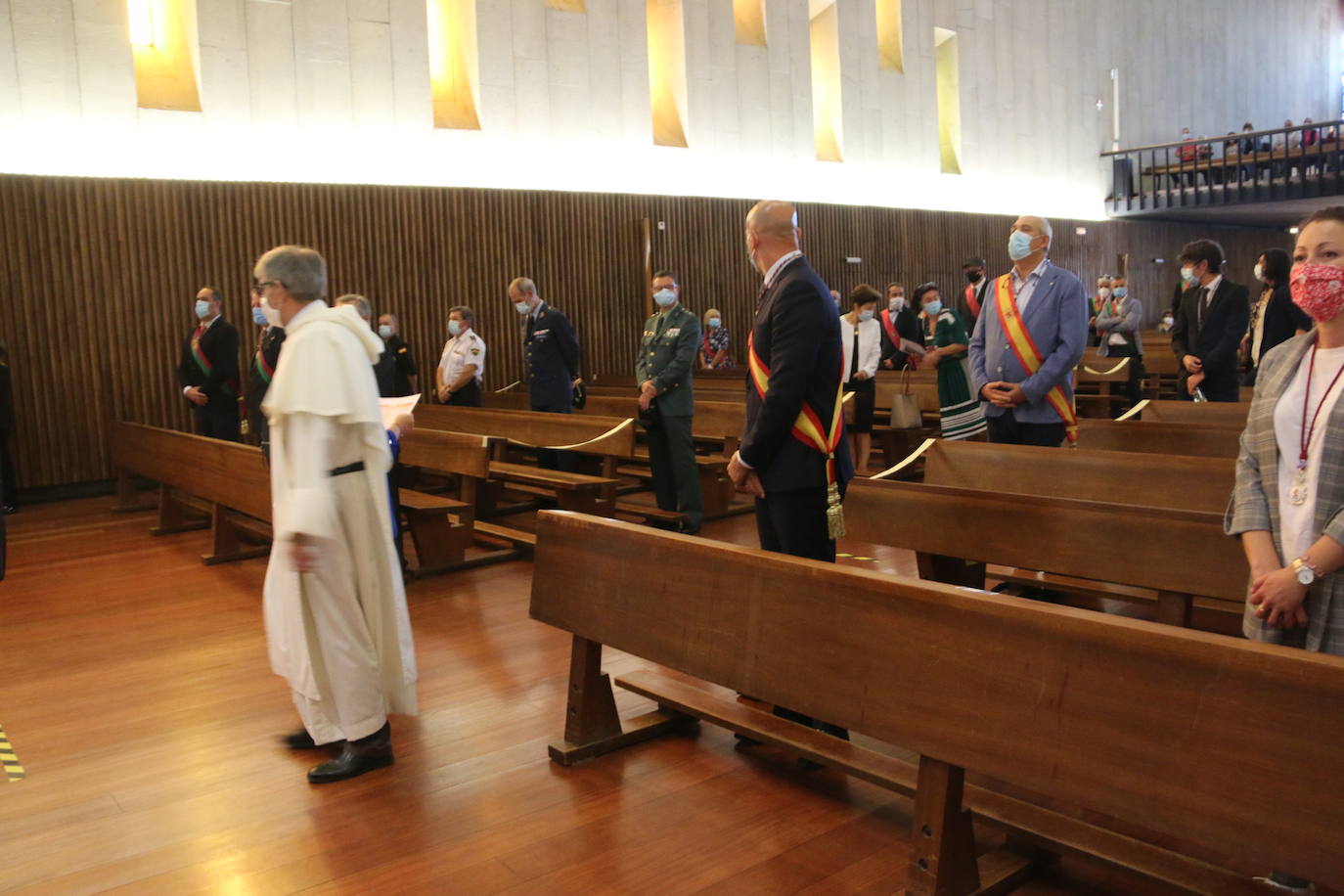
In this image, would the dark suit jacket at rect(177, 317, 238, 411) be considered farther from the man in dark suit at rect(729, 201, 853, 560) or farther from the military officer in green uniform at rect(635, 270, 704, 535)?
the man in dark suit at rect(729, 201, 853, 560)

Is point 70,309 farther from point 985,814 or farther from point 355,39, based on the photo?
point 985,814

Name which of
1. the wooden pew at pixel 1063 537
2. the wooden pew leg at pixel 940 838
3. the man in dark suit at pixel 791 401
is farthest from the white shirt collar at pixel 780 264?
the wooden pew leg at pixel 940 838

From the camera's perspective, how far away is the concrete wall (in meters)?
8.68

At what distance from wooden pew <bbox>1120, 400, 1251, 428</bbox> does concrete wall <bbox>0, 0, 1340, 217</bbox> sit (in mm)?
7365

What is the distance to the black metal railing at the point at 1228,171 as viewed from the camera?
1558cm

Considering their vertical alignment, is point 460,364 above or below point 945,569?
above

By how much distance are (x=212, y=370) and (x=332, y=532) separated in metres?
4.89

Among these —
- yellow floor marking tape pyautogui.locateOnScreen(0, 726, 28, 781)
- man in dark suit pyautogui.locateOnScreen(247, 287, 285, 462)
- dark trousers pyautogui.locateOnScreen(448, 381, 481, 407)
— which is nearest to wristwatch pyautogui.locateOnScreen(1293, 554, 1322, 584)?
yellow floor marking tape pyautogui.locateOnScreen(0, 726, 28, 781)

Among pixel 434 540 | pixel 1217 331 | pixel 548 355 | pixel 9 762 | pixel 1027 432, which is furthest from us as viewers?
pixel 548 355

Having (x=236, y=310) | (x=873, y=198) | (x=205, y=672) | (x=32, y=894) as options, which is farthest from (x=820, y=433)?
(x=873, y=198)

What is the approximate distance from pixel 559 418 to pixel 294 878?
4.19 metres

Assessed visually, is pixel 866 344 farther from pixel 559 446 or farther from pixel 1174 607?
pixel 1174 607

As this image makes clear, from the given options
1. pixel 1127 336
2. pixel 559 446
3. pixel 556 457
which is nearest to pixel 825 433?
pixel 559 446

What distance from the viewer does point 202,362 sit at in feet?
23.1
